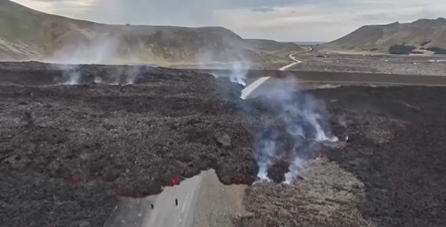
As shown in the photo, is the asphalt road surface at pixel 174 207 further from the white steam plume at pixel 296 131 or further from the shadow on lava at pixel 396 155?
the shadow on lava at pixel 396 155

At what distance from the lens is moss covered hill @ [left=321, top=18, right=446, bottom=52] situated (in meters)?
138

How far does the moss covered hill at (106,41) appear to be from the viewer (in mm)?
82938

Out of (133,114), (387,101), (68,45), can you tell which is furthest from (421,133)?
(68,45)

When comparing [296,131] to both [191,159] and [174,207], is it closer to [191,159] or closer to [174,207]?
[191,159]

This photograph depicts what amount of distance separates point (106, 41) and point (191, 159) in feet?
255

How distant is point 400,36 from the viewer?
6260 inches

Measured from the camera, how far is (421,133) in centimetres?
2945

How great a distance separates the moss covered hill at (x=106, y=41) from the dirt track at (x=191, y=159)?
1989 inches

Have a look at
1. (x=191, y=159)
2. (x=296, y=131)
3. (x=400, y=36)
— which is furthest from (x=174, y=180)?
(x=400, y=36)

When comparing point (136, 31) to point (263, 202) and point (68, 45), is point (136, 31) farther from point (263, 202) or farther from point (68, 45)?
point (263, 202)

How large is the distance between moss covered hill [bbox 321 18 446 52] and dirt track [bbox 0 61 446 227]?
372 ft

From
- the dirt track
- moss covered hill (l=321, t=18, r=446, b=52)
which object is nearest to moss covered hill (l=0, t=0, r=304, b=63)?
the dirt track

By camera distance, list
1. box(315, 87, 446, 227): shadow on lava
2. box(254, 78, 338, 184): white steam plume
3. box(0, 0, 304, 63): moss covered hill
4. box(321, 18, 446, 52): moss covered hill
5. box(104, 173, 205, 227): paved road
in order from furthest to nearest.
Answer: box(321, 18, 446, 52): moss covered hill
box(0, 0, 304, 63): moss covered hill
box(254, 78, 338, 184): white steam plume
box(315, 87, 446, 227): shadow on lava
box(104, 173, 205, 227): paved road

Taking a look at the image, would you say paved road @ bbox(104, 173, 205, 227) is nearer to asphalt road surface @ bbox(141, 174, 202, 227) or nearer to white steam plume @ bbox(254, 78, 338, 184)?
asphalt road surface @ bbox(141, 174, 202, 227)
